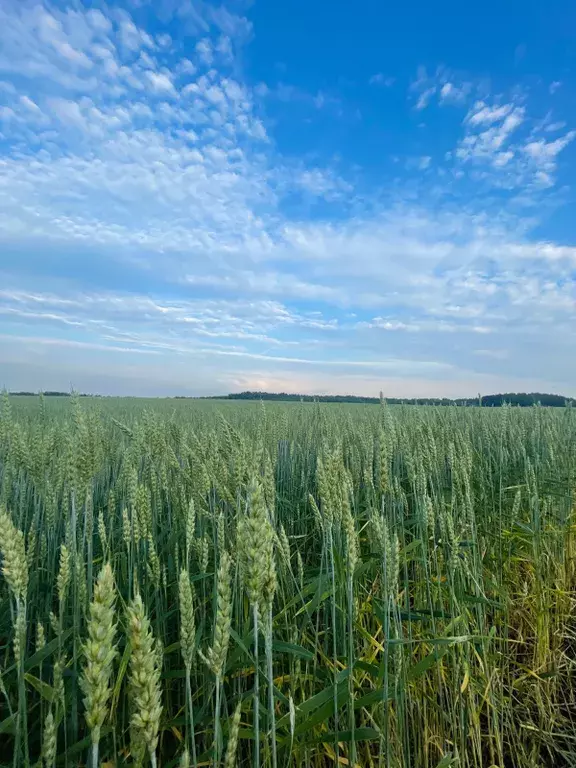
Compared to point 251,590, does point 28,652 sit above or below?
below

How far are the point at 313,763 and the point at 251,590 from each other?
47.3 inches

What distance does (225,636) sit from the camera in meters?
0.84

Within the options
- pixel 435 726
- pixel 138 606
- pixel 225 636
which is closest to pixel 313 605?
pixel 435 726

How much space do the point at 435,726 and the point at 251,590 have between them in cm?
A: 140

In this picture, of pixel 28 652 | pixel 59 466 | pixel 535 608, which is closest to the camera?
pixel 28 652

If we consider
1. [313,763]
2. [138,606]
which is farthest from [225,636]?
[313,763]

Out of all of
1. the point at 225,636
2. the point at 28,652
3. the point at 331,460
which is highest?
the point at 331,460

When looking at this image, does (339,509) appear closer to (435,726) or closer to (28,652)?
(435,726)

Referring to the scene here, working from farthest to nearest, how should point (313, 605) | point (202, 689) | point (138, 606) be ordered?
point (313, 605) → point (202, 689) → point (138, 606)

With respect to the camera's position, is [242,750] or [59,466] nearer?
[242,750]

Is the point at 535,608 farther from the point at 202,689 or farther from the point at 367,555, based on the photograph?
the point at 202,689

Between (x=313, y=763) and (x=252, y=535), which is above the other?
(x=252, y=535)

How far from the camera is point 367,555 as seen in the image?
7.29ft

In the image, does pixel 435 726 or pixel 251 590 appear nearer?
pixel 251 590
